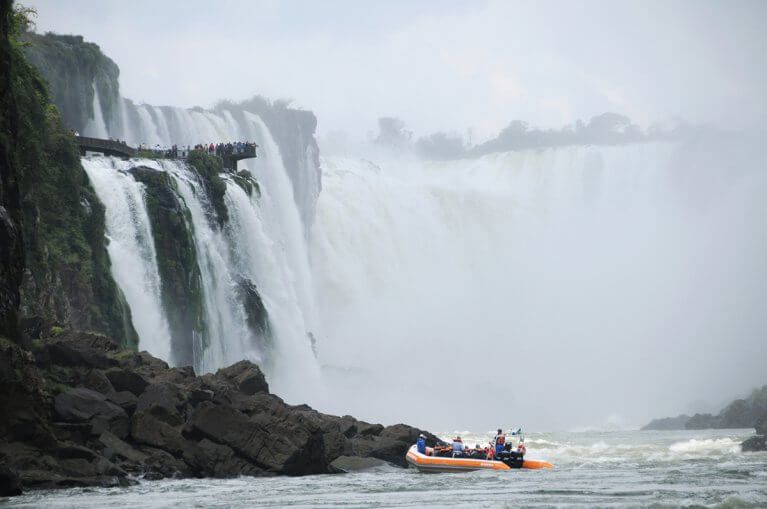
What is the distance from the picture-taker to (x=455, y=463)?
A: 104 ft

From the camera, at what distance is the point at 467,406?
76.2 meters

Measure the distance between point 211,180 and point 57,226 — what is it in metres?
12.1

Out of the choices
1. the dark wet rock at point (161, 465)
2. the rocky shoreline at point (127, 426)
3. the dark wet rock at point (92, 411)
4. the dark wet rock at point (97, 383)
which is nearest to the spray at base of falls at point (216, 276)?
the rocky shoreline at point (127, 426)

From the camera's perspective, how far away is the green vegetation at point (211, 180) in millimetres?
48938

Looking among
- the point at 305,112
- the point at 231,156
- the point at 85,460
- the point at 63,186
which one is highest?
the point at 305,112

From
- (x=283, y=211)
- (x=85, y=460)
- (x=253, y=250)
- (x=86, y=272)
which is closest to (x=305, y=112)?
(x=283, y=211)

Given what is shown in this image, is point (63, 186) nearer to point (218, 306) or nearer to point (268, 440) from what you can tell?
point (218, 306)

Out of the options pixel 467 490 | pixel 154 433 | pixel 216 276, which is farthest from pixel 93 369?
pixel 216 276

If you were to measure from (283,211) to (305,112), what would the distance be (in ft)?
52.8

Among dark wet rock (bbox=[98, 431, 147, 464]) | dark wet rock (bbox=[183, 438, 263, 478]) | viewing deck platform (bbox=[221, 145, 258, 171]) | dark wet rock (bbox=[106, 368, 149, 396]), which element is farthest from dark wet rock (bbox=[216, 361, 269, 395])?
viewing deck platform (bbox=[221, 145, 258, 171])

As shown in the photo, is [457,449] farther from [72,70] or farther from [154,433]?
[72,70]

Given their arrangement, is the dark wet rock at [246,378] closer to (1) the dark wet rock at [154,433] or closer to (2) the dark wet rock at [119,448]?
(1) the dark wet rock at [154,433]

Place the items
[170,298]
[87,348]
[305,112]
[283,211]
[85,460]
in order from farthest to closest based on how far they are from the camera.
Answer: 1. [305,112]
2. [283,211]
3. [170,298]
4. [87,348]
5. [85,460]

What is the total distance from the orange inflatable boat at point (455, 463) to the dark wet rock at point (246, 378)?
5590 mm
